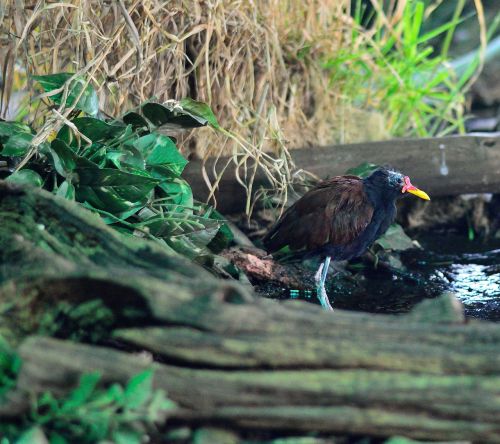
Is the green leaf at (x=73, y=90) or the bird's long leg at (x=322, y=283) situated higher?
the green leaf at (x=73, y=90)

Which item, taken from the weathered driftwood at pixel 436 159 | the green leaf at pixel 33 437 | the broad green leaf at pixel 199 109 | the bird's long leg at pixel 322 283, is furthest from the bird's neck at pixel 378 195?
the green leaf at pixel 33 437

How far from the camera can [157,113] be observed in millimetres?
3926

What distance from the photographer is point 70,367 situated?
6.95 feet

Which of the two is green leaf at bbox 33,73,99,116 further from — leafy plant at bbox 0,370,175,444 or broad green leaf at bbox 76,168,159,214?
leafy plant at bbox 0,370,175,444

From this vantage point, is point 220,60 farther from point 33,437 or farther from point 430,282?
point 33,437

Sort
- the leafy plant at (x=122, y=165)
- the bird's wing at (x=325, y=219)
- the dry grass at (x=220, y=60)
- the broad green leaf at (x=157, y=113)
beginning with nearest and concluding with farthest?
1. the leafy plant at (x=122, y=165)
2. the broad green leaf at (x=157, y=113)
3. the dry grass at (x=220, y=60)
4. the bird's wing at (x=325, y=219)

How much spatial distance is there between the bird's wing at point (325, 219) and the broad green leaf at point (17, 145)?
4.96ft

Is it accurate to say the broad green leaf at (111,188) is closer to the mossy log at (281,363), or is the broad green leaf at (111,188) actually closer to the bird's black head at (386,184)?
the mossy log at (281,363)

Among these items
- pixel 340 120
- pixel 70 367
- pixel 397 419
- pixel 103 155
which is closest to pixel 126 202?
pixel 103 155

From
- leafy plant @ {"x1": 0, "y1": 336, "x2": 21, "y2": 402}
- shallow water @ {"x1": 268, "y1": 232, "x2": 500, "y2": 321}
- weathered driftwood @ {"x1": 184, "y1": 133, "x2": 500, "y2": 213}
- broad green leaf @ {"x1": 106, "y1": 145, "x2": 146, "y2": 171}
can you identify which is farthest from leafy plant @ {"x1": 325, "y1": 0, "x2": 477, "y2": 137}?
leafy plant @ {"x1": 0, "y1": 336, "x2": 21, "y2": 402}

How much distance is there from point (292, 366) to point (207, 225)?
6.08 feet

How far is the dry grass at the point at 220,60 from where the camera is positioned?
13.1 ft

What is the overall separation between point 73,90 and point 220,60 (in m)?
1.30

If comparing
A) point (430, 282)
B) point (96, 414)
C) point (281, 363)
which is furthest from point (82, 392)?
point (430, 282)
